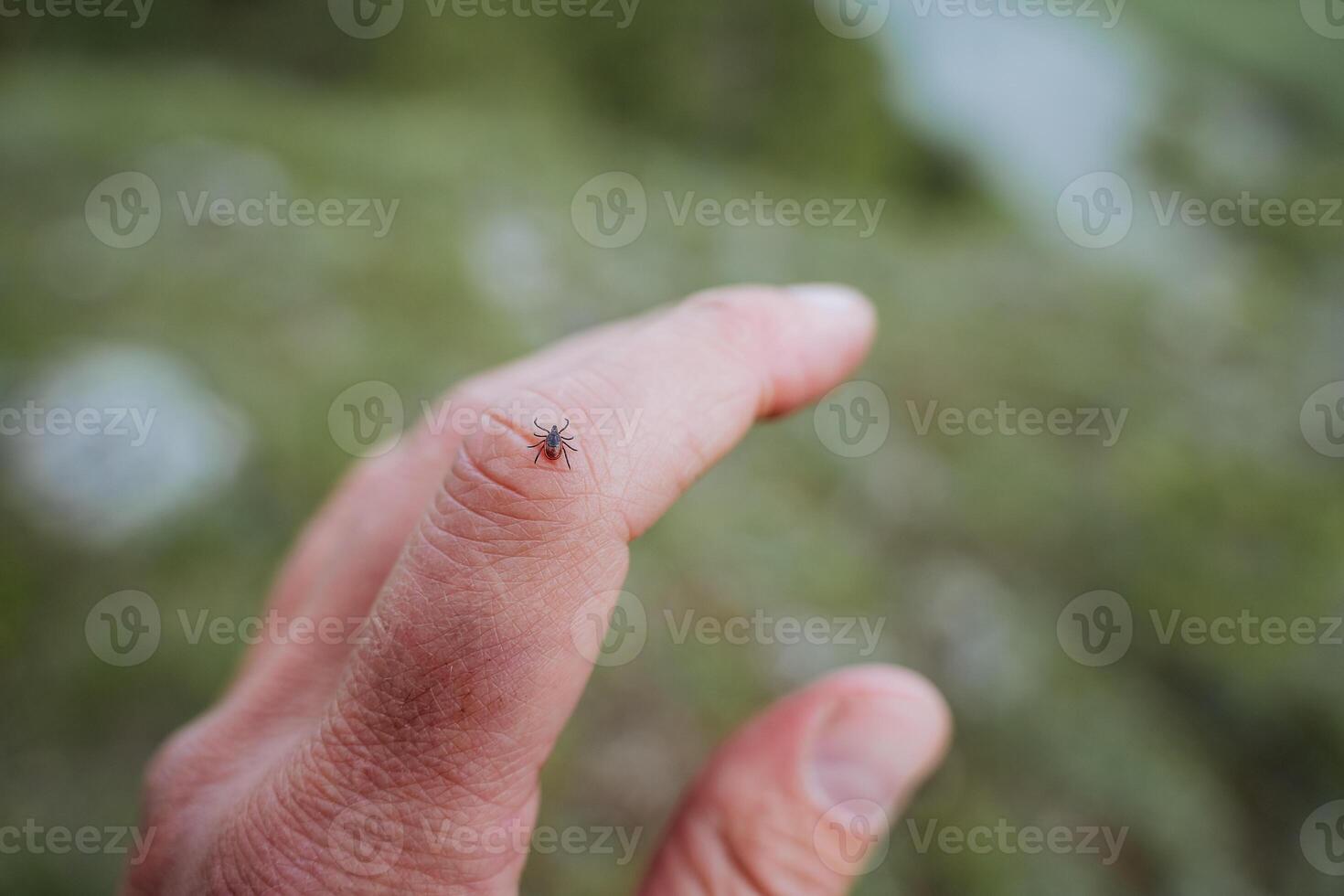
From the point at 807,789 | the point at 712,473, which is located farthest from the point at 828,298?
the point at 712,473

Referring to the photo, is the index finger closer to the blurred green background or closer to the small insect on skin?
the small insect on skin

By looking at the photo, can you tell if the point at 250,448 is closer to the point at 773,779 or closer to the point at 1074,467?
the point at 773,779

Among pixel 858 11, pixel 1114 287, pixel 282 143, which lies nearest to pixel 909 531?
pixel 1114 287

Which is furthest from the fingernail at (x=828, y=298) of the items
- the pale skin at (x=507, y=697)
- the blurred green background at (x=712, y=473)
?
the blurred green background at (x=712, y=473)

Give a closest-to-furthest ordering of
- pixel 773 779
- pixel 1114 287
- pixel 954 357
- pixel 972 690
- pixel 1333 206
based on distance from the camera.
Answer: pixel 773 779
pixel 972 690
pixel 954 357
pixel 1114 287
pixel 1333 206

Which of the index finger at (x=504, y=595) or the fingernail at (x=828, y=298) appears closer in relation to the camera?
the index finger at (x=504, y=595)

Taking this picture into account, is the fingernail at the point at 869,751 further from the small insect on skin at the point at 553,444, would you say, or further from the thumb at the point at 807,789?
the small insect on skin at the point at 553,444

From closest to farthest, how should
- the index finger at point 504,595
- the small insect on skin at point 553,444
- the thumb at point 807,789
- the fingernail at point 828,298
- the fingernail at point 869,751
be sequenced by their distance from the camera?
1. the index finger at point 504,595
2. the small insect on skin at point 553,444
3. the thumb at point 807,789
4. the fingernail at point 869,751
5. the fingernail at point 828,298

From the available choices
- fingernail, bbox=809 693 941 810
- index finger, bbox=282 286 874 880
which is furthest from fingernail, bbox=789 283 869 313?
fingernail, bbox=809 693 941 810
